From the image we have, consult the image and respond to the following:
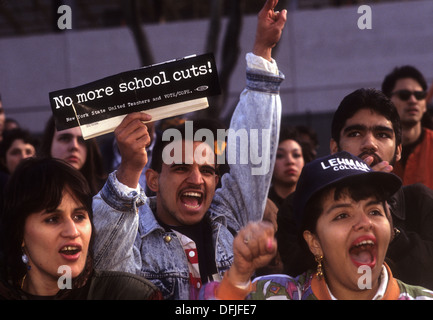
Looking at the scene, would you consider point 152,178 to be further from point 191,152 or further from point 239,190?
point 239,190

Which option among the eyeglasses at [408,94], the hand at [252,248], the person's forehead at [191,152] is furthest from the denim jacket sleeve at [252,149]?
the eyeglasses at [408,94]

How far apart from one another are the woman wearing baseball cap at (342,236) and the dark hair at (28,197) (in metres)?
0.65

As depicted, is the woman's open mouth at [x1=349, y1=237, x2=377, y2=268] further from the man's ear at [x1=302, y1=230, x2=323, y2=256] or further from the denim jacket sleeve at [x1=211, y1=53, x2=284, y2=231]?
the denim jacket sleeve at [x1=211, y1=53, x2=284, y2=231]

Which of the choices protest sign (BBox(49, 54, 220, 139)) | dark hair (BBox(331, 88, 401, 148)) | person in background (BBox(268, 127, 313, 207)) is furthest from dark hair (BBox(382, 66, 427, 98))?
protest sign (BBox(49, 54, 220, 139))

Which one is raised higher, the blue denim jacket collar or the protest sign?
the protest sign

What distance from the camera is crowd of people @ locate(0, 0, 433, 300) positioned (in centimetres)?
221

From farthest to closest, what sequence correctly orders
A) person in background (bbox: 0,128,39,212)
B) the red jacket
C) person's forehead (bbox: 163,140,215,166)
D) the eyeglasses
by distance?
person in background (bbox: 0,128,39,212), the eyeglasses, the red jacket, person's forehead (bbox: 163,140,215,166)

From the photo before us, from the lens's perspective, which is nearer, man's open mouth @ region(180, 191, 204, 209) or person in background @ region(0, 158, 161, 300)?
person in background @ region(0, 158, 161, 300)

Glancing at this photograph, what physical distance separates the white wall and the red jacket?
6.25 metres

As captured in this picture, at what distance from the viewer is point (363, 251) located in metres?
2.19

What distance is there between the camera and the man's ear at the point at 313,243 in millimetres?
2322

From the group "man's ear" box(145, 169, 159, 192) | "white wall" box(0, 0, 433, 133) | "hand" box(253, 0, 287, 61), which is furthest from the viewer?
"white wall" box(0, 0, 433, 133)

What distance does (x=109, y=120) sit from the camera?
220 centimetres
